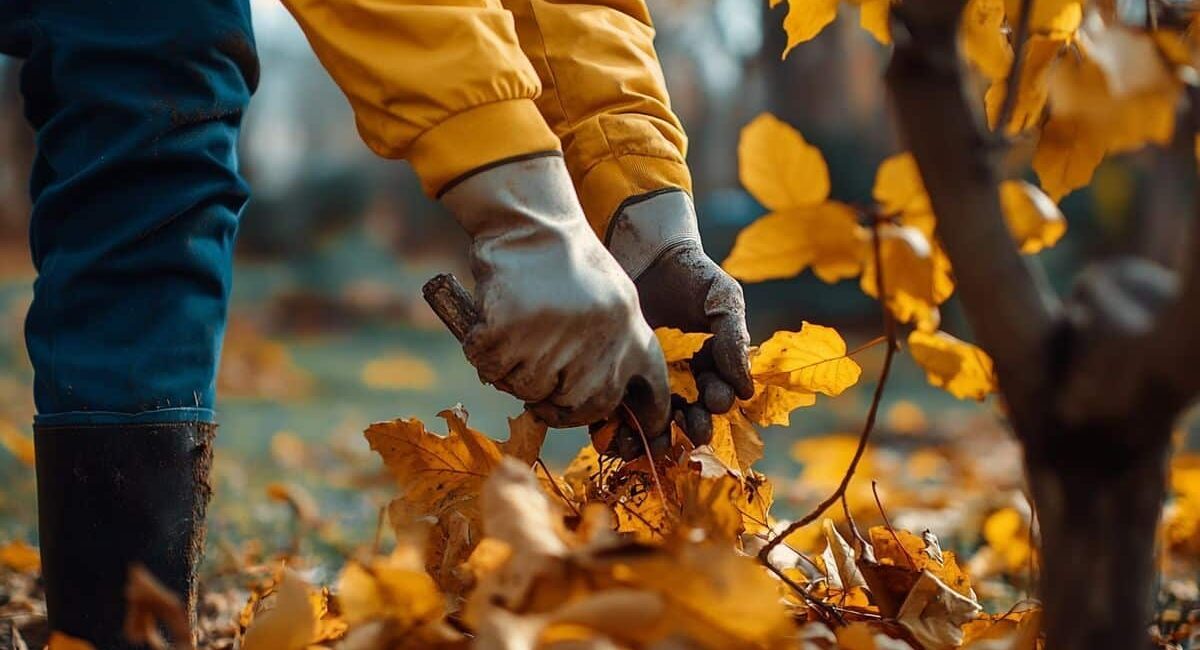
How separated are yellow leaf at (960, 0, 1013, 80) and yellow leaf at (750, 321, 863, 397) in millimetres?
304

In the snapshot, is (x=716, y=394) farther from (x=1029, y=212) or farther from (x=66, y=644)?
(x=66, y=644)

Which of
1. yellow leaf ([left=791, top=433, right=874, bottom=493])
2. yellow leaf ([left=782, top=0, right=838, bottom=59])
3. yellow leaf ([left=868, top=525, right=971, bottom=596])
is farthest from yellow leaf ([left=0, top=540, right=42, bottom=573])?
yellow leaf ([left=791, top=433, right=874, bottom=493])

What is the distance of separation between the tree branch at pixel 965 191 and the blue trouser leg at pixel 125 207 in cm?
93

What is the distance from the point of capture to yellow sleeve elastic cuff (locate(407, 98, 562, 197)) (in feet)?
3.45

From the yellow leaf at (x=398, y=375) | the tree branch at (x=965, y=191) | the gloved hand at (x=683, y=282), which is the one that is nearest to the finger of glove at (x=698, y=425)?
the gloved hand at (x=683, y=282)

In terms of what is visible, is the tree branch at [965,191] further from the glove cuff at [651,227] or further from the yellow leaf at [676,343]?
the glove cuff at [651,227]

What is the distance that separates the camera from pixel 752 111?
13.0 metres

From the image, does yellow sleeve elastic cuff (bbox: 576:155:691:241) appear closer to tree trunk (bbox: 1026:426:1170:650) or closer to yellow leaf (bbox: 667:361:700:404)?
yellow leaf (bbox: 667:361:700:404)

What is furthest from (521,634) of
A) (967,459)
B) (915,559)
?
(967,459)

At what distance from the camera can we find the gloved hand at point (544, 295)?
3.53 feet

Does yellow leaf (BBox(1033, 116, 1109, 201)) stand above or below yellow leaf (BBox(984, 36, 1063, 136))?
below

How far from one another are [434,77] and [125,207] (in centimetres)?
48

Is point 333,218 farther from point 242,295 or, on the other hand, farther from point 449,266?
point 242,295

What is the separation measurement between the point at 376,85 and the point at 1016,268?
656 mm
